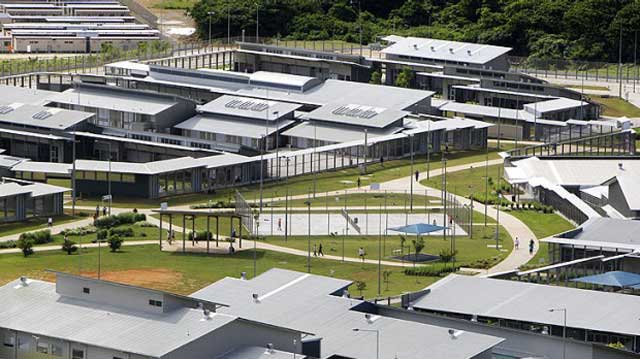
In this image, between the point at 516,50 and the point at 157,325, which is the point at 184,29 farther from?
the point at 157,325

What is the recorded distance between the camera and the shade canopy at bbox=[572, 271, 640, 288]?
8112cm

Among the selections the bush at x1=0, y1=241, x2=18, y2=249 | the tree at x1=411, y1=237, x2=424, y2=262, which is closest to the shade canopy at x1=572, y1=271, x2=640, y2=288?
the tree at x1=411, y1=237, x2=424, y2=262

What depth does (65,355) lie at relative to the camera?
68250 millimetres

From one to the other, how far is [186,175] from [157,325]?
49.7 metres

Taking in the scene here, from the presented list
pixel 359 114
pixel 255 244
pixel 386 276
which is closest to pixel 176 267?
pixel 255 244

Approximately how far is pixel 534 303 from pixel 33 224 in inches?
1507

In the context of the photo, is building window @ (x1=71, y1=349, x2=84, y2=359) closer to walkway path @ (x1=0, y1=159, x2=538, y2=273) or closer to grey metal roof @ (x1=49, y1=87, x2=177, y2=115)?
walkway path @ (x1=0, y1=159, x2=538, y2=273)

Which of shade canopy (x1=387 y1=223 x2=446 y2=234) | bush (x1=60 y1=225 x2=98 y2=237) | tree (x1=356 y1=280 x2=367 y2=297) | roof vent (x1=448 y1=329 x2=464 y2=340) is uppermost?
roof vent (x1=448 y1=329 x2=464 y2=340)

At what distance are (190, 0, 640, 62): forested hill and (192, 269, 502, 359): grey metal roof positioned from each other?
9232 cm

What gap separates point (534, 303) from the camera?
7550cm

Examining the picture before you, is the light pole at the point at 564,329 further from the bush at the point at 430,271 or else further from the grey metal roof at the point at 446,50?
the grey metal roof at the point at 446,50

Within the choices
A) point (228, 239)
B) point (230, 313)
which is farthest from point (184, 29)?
point (230, 313)

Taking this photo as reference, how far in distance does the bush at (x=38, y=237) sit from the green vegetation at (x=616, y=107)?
58.2 m

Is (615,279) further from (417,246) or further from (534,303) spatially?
(417,246)
